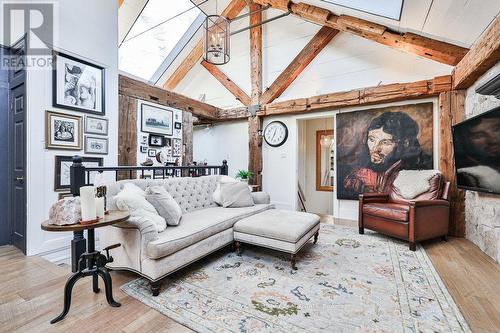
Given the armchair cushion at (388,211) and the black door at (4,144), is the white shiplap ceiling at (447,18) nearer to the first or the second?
the armchair cushion at (388,211)

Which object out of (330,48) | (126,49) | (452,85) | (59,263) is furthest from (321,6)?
(59,263)

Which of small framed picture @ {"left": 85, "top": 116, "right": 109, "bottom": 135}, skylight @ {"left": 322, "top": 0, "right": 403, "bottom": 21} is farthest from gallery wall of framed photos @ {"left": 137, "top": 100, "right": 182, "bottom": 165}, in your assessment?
skylight @ {"left": 322, "top": 0, "right": 403, "bottom": 21}

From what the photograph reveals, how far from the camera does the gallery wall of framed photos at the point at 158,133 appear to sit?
4125mm

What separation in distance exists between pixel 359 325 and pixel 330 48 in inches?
185

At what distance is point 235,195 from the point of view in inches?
131

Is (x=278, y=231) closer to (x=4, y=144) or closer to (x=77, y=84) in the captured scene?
(x=77, y=84)

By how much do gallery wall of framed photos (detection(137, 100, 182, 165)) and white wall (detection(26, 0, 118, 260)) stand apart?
607 millimetres

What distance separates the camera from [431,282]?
2.09m

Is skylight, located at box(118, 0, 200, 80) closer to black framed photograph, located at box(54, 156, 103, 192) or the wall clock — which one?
black framed photograph, located at box(54, 156, 103, 192)

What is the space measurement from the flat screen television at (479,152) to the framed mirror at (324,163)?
2.89 metres

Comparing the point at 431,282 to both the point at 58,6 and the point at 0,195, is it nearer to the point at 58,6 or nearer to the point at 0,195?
the point at 0,195

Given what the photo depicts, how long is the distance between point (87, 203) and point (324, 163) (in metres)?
5.32

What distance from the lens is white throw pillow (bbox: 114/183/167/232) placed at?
2016mm

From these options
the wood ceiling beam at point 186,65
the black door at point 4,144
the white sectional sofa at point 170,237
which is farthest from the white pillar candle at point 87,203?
the wood ceiling beam at point 186,65
